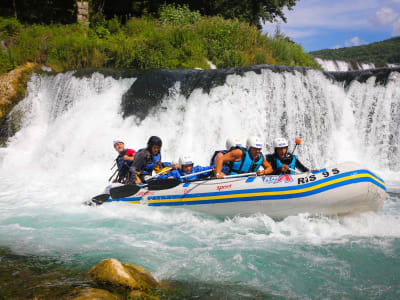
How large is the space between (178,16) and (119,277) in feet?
55.4

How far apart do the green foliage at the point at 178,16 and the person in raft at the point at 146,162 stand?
12112 mm

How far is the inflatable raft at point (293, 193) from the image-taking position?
17.2ft

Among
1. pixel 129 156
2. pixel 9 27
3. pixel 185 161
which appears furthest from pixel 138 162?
pixel 9 27

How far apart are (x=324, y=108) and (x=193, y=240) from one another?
725 cm

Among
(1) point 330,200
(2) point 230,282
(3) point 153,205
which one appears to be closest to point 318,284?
(2) point 230,282

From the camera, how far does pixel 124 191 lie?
271 inches

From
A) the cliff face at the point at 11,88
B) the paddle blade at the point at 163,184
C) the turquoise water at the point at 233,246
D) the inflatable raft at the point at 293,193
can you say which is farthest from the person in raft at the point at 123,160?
the cliff face at the point at 11,88

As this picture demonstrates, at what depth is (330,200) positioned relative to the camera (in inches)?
209

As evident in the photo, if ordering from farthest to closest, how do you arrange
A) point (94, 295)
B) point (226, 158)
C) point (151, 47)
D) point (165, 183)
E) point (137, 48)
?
point (151, 47), point (137, 48), point (165, 183), point (226, 158), point (94, 295)

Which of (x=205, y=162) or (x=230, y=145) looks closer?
(x=230, y=145)

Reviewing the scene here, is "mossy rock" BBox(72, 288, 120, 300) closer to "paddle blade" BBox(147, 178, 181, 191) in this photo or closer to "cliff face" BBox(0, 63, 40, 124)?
"paddle blade" BBox(147, 178, 181, 191)

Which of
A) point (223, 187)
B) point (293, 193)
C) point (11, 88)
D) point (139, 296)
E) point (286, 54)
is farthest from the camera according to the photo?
point (286, 54)

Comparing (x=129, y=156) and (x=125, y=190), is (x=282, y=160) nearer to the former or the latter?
(x=125, y=190)

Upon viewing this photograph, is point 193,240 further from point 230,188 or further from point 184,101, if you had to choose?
point 184,101
